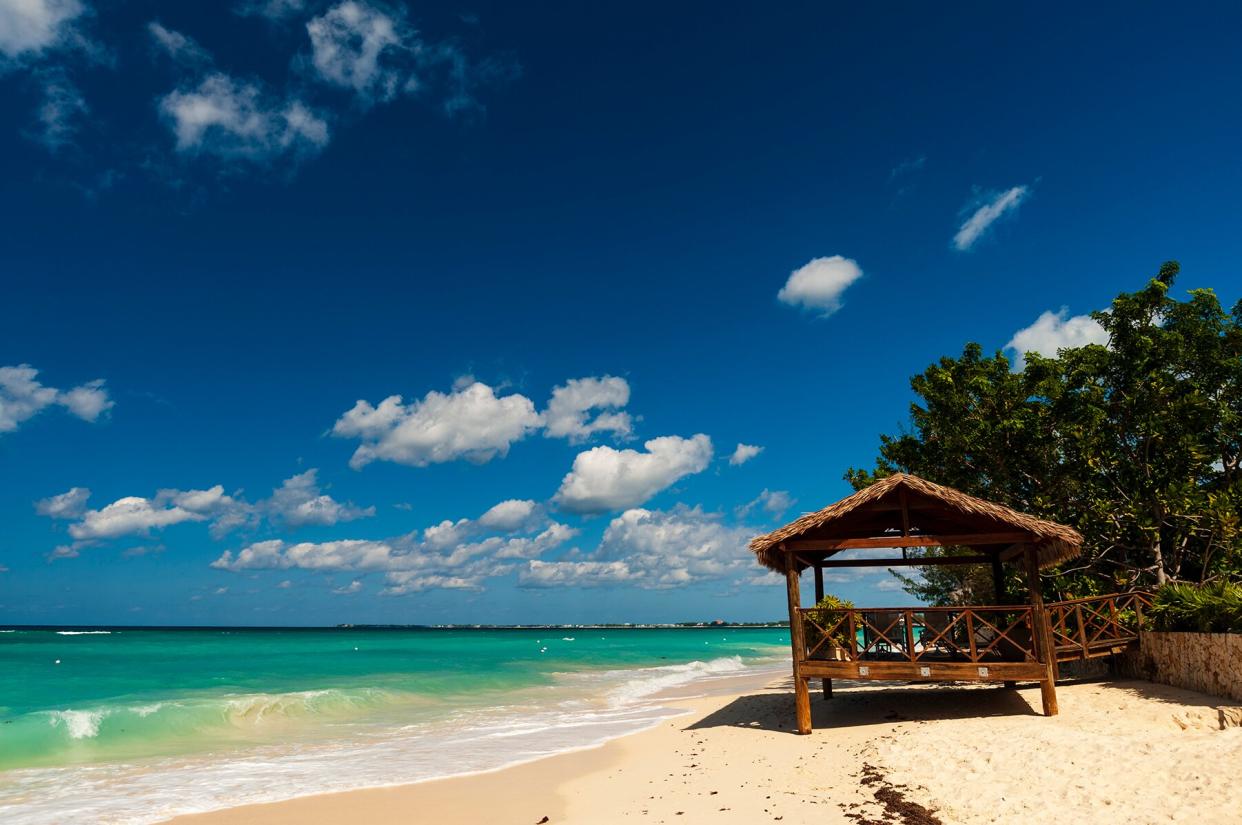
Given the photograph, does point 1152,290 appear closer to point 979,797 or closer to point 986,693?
point 986,693

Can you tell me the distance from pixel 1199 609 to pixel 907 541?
14.2 feet

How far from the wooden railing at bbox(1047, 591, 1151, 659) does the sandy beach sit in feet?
2.11

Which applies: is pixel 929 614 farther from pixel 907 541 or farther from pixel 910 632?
pixel 907 541

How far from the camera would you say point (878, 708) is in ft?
40.3

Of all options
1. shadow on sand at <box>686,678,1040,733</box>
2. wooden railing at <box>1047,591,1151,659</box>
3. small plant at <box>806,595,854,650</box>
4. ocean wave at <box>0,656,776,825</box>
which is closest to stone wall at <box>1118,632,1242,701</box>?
wooden railing at <box>1047,591,1151,659</box>

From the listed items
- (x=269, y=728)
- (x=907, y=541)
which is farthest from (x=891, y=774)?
(x=269, y=728)

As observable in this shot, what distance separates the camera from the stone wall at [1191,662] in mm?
9570

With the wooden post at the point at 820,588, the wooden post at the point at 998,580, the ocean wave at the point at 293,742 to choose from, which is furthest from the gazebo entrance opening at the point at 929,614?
the ocean wave at the point at 293,742

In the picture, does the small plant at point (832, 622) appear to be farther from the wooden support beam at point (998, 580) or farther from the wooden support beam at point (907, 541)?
the wooden support beam at point (998, 580)

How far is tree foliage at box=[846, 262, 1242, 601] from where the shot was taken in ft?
47.6

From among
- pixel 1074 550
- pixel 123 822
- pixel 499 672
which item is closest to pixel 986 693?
pixel 1074 550

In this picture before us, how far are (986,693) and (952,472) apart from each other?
6.60 metres

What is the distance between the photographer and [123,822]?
8758mm

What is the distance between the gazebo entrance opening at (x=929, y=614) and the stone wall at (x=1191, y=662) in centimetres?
47
